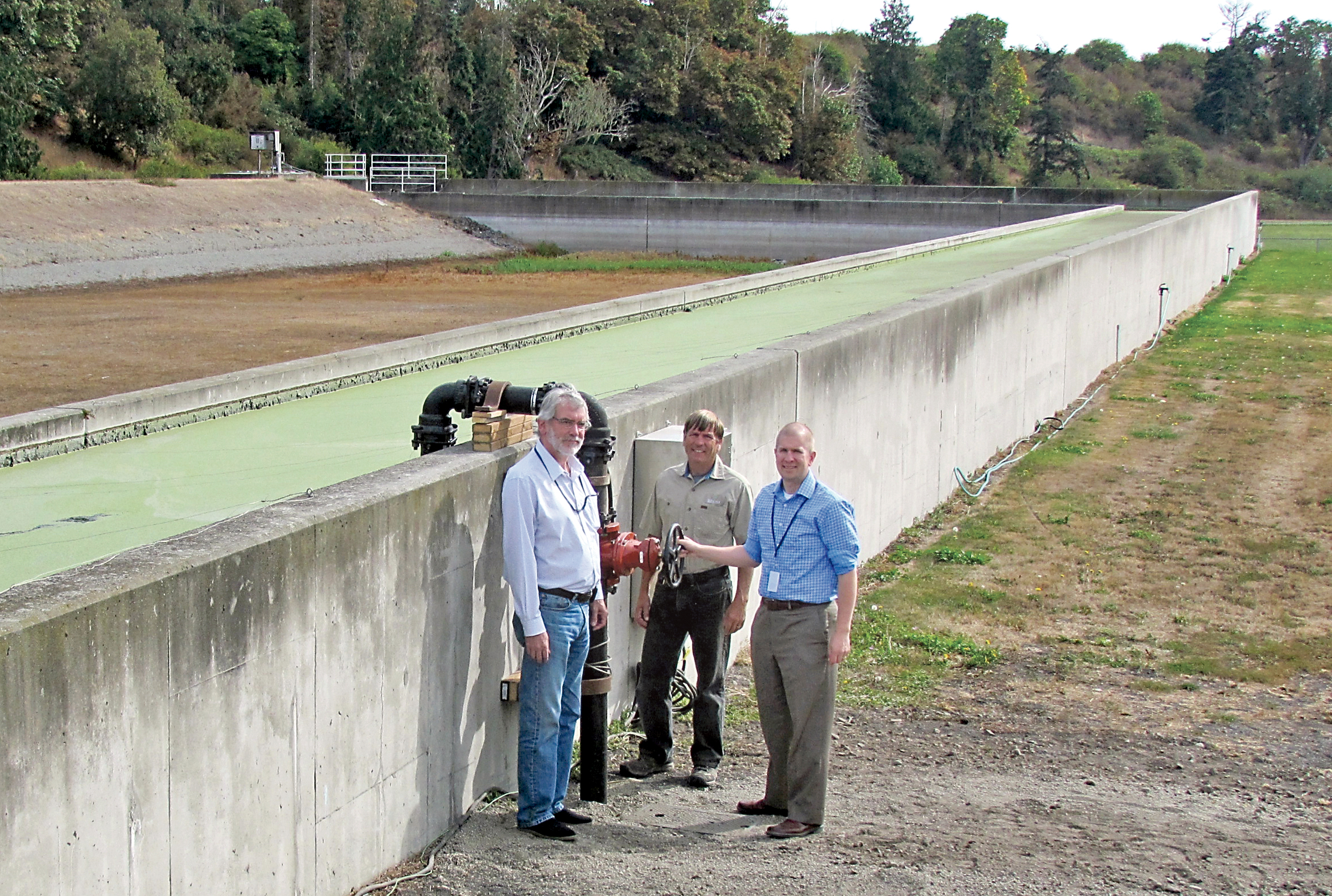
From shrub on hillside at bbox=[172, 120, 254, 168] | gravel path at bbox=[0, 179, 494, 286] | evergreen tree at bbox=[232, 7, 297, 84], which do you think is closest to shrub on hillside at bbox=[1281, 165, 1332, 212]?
evergreen tree at bbox=[232, 7, 297, 84]

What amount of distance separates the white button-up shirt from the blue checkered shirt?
82 cm

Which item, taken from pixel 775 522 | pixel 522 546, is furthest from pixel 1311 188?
pixel 522 546

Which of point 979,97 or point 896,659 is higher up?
point 979,97

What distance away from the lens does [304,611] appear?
492 cm

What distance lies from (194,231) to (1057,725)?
37828mm

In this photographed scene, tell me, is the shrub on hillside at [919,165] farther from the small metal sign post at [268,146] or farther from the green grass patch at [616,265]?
the green grass patch at [616,265]

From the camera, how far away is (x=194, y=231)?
41.9 metres

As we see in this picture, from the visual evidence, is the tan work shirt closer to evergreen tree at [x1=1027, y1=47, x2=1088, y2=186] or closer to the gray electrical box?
the gray electrical box

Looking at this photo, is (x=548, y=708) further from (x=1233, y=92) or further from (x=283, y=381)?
(x=1233, y=92)

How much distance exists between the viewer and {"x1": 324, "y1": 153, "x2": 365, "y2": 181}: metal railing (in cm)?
5878

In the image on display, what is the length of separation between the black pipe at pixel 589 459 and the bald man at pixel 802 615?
52cm

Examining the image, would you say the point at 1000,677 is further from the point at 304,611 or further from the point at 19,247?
the point at 19,247

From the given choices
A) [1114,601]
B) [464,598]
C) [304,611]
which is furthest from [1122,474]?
[304,611]

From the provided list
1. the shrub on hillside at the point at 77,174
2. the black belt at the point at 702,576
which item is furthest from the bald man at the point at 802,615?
the shrub on hillside at the point at 77,174
